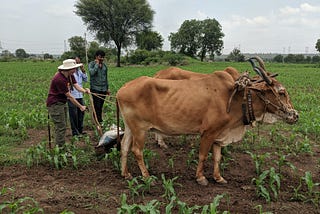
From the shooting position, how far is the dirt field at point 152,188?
4.77 meters

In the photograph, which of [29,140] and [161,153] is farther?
[29,140]

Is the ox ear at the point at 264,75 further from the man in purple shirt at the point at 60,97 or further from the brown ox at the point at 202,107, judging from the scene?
the man in purple shirt at the point at 60,97

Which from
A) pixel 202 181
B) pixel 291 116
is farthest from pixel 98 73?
pixel 291 116

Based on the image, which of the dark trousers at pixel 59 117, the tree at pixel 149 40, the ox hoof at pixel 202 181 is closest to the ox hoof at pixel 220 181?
the ox hoof at pixel 202 181

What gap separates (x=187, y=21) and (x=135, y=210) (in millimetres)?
74131

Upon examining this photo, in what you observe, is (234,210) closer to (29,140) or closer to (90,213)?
(90,213)

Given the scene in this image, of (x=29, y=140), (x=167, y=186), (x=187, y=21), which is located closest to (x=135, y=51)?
(x=187, y=21)

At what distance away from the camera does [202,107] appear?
5.52 metres

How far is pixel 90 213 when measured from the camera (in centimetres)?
452

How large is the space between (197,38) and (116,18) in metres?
28.2

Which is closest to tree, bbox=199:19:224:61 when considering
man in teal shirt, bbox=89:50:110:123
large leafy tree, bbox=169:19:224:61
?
large leafy tree, bbox=169:19:224:61

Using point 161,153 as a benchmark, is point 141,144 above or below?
above

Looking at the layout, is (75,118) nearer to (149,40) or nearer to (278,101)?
(278,101)

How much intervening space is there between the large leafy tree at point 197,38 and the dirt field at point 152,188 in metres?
67.2
